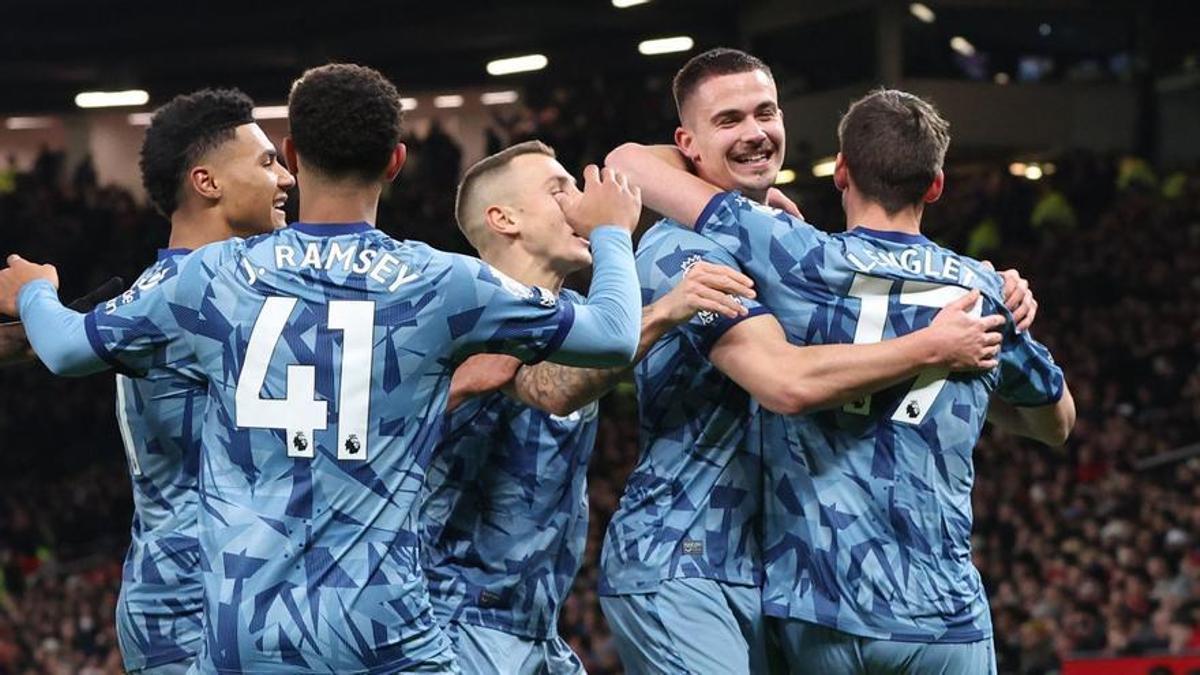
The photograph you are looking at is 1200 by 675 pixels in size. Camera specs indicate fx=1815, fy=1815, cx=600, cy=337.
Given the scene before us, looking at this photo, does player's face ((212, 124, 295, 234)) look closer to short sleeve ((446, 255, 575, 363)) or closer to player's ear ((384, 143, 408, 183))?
player's ear ((384, 143, 408, 183))

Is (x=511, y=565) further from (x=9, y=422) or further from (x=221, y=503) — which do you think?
(x=9, y=422)

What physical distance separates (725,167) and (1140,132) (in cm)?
2271

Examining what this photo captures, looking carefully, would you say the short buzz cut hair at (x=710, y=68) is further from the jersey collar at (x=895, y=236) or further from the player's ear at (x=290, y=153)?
the player's ear at (x=290, y=153)

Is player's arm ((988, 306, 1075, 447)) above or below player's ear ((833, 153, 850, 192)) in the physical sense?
below

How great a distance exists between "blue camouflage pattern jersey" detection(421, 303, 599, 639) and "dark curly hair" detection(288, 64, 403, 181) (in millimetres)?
1251

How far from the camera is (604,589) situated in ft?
17.1

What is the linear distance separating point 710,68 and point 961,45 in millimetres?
23525

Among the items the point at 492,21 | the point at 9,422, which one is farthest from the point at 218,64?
the point at 9,422

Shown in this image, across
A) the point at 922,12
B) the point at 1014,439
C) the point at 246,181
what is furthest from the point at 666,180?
the point at 922,12

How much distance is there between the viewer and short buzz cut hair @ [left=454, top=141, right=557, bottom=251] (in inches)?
222

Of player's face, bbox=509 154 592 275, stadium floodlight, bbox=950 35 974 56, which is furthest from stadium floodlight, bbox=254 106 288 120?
player's face, bbox=509 154 592 275

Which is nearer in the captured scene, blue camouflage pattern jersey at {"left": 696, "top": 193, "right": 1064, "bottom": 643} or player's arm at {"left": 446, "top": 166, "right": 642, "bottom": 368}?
player's arm at {"left": 446, "top": 166, "right": 642, "bottom": 368}

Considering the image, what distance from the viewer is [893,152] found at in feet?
15.8

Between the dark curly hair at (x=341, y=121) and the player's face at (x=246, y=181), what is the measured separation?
1196mm
